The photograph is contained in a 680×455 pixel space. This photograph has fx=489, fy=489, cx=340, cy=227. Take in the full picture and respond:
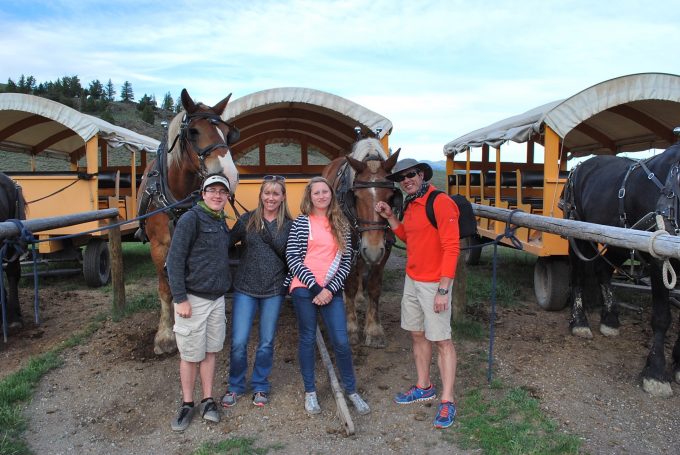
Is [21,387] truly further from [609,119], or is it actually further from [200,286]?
[609,119]

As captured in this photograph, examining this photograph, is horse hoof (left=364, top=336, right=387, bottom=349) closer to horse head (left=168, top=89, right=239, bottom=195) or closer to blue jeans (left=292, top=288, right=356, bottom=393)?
blue jeans (left=292, top=288, right=356, bottom=393)

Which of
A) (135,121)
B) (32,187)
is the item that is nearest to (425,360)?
(32,187)

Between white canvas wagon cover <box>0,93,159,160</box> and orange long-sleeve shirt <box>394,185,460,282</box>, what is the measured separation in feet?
17.5

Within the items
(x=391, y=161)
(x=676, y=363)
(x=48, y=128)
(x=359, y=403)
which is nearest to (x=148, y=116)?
(x=48, y=128)

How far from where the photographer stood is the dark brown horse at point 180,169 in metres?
Result: 3.62

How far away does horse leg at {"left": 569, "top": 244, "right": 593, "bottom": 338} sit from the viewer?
4969mm

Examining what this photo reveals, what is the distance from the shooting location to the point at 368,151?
414cm

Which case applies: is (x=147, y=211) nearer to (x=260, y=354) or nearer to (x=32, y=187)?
(x=260, y=354)

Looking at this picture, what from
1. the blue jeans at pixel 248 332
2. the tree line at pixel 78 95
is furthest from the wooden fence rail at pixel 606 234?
the tree line at pixel 78 95

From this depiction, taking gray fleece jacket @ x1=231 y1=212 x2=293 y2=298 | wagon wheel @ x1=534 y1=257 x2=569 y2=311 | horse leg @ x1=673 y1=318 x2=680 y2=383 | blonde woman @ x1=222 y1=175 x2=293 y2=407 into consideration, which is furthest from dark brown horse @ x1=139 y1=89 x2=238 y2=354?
wagon wheel @ x1=534 y1=257 x2=569 y2=311

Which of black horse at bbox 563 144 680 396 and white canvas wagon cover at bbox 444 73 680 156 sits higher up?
white canvas wagon cover at bbox 444 73 680 156

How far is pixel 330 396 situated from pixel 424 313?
39.6 inches

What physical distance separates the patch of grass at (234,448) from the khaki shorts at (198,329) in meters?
0.55

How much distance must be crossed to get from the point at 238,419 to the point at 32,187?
5568 millimetres
